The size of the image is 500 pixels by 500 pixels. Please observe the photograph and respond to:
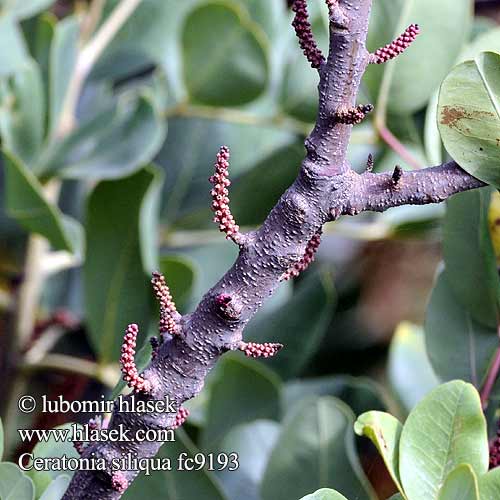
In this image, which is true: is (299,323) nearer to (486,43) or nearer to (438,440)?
(486,43)

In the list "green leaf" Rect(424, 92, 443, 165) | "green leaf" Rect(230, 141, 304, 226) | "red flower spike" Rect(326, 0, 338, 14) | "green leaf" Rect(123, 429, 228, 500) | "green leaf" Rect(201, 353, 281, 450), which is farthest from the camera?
"green leaf" Rect(230, 141, 304, 226)

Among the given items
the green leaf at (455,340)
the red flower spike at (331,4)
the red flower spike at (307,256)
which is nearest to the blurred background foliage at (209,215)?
the green leaf at (455,340)

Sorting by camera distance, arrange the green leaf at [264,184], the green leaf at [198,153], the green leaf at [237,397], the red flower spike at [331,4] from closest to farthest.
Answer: the red flower spike at [331,4] < the green leaf at [237,397] < the green leaf at [264,184] < the green leaf at [198,153]

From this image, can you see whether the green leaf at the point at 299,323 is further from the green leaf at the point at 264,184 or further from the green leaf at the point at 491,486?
the green leaf at the point at 491,486

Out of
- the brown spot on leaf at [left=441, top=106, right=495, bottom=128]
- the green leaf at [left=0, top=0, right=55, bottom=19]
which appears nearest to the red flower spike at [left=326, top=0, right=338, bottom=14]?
the brown spot on leaf at [left=441, top=106, right=495, bottom=128]

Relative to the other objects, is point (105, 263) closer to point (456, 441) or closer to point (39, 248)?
point (39, 248)

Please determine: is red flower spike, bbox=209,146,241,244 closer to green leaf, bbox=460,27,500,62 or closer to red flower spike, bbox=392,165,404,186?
red flower spike, bbox=392,165,404,186

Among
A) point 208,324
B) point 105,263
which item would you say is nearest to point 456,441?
point 208,324
